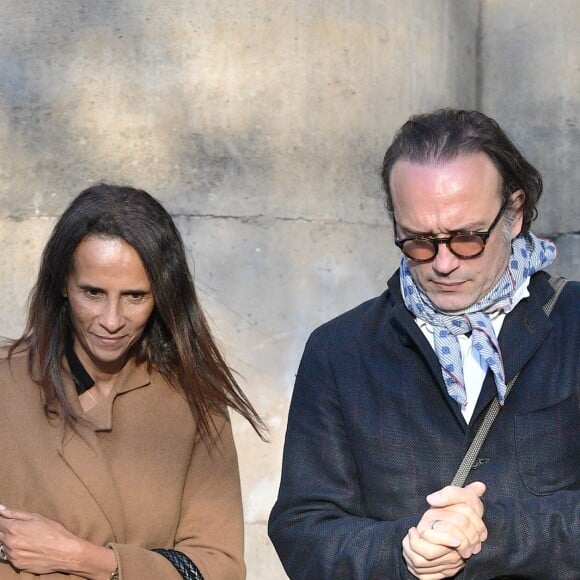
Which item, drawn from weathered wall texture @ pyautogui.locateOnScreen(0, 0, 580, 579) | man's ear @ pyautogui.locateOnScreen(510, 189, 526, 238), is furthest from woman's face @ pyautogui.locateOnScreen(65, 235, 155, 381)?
weathered wall texture @ pyautogui.locateOnScreen(0, 0, 580, 579)

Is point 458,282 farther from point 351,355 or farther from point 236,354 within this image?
point 236,354

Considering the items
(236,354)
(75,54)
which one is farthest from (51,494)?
(75,54)

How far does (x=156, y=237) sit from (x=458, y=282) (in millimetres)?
952

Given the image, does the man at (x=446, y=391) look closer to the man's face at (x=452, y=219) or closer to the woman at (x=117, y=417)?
the man's face at (x=452, y=219)

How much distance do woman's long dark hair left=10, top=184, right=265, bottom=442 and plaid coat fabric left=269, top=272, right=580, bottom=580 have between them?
49 centimetres

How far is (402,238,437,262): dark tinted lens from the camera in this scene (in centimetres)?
302

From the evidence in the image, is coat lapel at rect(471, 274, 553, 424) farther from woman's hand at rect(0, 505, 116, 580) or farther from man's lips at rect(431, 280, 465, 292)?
woman's hand at rect(0, 505, 116, 580)

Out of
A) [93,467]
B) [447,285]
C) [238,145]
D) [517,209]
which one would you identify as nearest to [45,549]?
[93,467]

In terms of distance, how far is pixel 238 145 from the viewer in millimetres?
5316

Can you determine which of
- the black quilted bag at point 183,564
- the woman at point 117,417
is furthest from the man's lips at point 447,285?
the black quilted bag at point 183,564

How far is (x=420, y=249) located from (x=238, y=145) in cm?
239

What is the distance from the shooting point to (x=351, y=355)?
3.23 meters

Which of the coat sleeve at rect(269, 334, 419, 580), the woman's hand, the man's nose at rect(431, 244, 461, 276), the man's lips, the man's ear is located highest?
the man's ear

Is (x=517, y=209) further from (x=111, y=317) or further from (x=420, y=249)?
(x=111, y=317)
